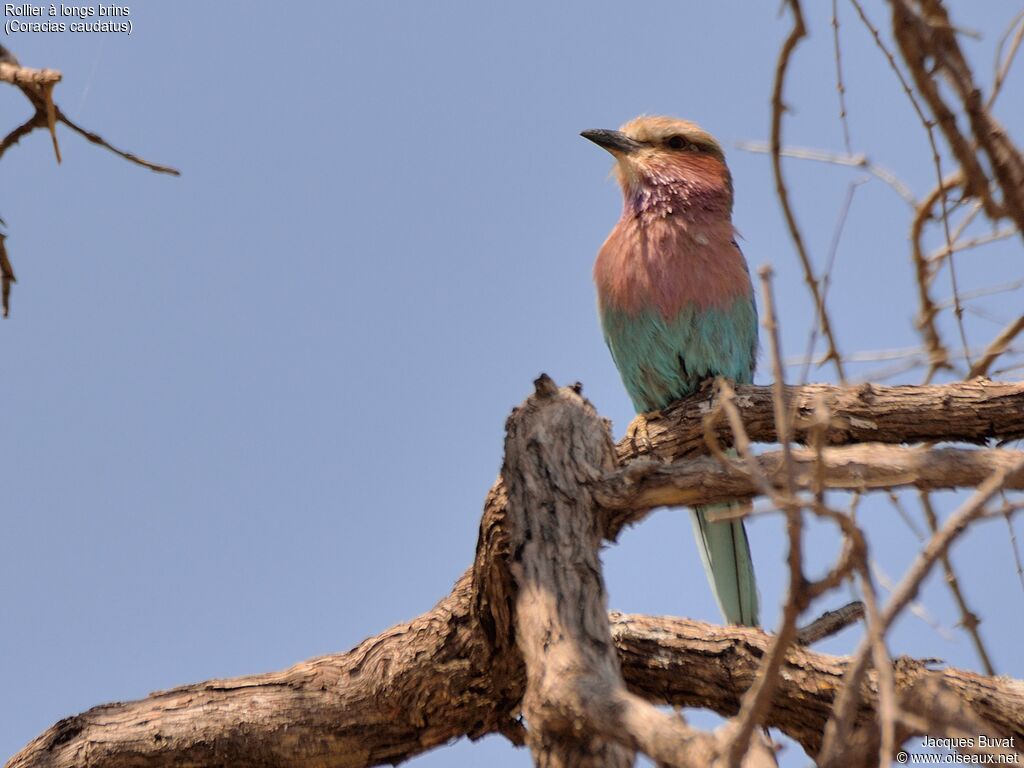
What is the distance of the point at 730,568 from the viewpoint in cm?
497

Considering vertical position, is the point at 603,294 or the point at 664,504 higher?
the point at 603,294

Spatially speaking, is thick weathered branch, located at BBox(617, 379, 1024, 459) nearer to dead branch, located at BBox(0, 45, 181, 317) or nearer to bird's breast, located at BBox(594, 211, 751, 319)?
bird's breast, located at BBox(594, 211, 751, 319)

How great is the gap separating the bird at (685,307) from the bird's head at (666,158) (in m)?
0.01

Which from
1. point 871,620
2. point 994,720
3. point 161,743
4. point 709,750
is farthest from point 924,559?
point 161,743

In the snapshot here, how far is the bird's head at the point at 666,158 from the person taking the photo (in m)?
5.53

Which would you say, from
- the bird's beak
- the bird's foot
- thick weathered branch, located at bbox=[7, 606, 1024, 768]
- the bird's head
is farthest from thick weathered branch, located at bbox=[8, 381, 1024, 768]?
the bird's beak

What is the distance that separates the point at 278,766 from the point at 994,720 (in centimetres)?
236

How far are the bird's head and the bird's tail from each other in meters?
1.58

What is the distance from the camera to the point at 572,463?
356 cm

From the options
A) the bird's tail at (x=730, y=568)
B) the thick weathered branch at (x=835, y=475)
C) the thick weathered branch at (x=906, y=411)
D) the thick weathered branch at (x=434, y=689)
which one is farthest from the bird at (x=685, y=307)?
the thick weathered branch at (x=835, y=475)

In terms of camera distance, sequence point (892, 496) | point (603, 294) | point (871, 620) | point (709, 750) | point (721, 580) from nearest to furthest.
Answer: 1. point (871, 620)
2. point (709, 750)
3. point (892, 496)
4. point (721, 580)
5. point (603, 294)

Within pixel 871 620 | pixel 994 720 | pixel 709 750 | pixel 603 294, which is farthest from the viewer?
pixel 603 294

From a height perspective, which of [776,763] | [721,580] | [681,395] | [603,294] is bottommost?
[776,763]

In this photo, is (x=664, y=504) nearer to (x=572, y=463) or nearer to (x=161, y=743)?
(x=572, y=463)
